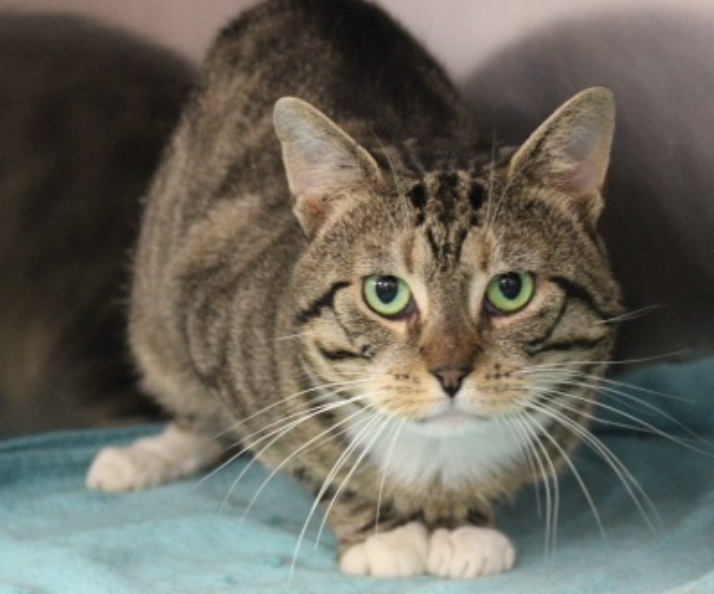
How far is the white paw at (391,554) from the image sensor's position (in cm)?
168

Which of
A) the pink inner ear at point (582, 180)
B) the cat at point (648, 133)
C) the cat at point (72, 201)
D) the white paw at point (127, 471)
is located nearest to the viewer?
the pink inner ear at point (582, 180)

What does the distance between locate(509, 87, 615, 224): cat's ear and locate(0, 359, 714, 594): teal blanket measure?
0.44 m

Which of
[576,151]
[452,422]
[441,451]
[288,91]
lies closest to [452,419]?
[452,422]

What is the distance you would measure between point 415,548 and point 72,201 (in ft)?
3.38

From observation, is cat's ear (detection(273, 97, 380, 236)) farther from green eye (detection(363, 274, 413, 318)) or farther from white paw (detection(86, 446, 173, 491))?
white paw (detection(86, 446, 173, 491))

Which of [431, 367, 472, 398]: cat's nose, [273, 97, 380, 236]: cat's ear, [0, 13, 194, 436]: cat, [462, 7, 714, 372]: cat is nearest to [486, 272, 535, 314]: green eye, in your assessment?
[431, 367, 472, 398]: cat's nose

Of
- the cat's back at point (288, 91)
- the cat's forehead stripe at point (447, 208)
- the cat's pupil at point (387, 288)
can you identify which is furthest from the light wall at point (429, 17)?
the cat's pupil at point (387, 288)

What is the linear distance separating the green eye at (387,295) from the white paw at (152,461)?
0.70m

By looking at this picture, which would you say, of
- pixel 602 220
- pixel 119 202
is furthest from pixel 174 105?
pixel 602 220

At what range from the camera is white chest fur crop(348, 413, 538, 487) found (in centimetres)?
163

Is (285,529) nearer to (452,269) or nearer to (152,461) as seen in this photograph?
(152,461)

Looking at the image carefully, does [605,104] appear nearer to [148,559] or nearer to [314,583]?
[314,583]

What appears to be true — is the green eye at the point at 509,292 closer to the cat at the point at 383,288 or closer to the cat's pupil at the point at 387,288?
the cat at the point at 383,288

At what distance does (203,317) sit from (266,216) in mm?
178
